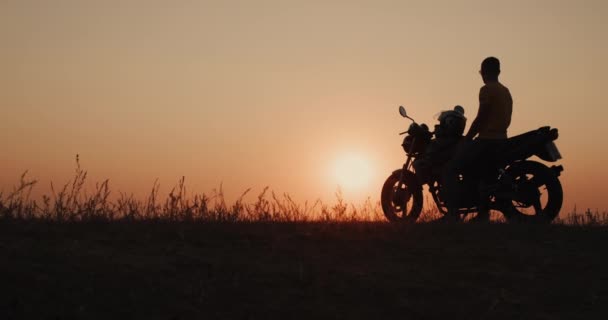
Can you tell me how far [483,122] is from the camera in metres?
10.9

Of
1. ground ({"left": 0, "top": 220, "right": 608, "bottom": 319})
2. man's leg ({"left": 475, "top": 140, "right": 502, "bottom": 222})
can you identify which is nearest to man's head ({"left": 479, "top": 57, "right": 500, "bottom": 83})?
man's leg ({"left": 475, "top": 140, "right": 502, "bottom": 222})

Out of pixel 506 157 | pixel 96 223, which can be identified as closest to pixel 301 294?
pixel 96 223

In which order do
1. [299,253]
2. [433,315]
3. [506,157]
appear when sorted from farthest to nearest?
[506,157]
[299,253]
[433,315]

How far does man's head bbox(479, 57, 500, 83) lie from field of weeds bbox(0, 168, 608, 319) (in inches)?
83.9

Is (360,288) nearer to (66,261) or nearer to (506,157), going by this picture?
(66,261)

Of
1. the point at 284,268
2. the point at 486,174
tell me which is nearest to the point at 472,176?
Answer: the point at 486,174

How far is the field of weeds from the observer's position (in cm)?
617

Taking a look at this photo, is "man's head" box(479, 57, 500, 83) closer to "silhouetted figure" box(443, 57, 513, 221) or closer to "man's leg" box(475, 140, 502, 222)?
"silhouetted figure" box(443, 57, 513, 221)

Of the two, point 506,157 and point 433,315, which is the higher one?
point 506,157

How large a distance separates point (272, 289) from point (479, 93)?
213 inches

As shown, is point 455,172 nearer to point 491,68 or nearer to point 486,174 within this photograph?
point 486,174

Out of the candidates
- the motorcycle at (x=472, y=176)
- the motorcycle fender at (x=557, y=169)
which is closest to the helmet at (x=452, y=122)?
the motorcycle at (x=472, y=176)

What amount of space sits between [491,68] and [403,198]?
2613mm

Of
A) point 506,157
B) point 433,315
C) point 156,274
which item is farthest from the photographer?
point 506,157
